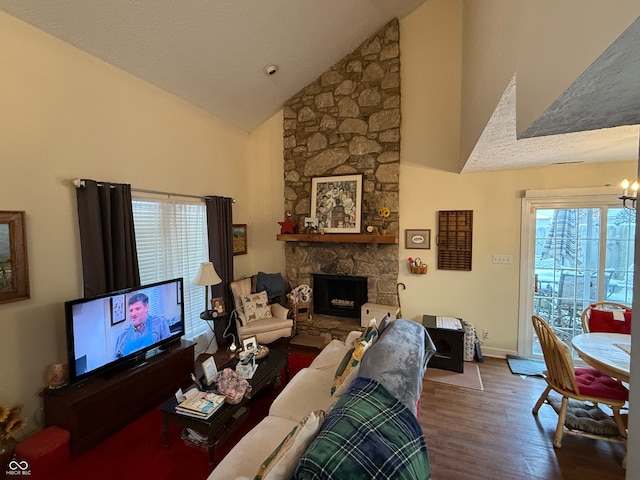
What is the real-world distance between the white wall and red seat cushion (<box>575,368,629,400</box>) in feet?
13.2

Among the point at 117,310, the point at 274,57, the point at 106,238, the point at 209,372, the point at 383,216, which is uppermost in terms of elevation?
the point at 274,57

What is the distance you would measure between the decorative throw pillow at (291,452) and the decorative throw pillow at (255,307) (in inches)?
103

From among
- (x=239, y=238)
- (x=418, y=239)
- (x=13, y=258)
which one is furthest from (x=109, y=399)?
(x=418, y=239)

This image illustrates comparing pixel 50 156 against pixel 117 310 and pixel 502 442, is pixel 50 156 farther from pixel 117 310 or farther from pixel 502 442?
pixel 502 442

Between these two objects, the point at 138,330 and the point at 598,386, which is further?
the point at 138,330

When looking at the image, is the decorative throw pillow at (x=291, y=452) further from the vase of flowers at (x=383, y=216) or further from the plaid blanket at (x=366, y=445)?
the vase of flowers at (x=383, y=216)

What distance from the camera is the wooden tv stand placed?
2020 mm

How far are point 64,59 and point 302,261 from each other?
3274mm

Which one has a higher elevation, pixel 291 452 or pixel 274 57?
pixel 274 57

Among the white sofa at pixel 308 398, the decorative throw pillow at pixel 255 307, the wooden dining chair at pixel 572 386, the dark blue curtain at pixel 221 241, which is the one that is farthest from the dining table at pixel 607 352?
the dark blue curtain at pixel 221 241

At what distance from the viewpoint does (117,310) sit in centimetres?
238

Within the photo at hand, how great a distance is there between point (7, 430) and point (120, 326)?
0.82 m

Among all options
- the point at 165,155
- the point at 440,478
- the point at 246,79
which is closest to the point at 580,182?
the point at 440,478

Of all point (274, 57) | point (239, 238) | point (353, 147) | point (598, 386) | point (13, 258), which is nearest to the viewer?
point (13, 258)
